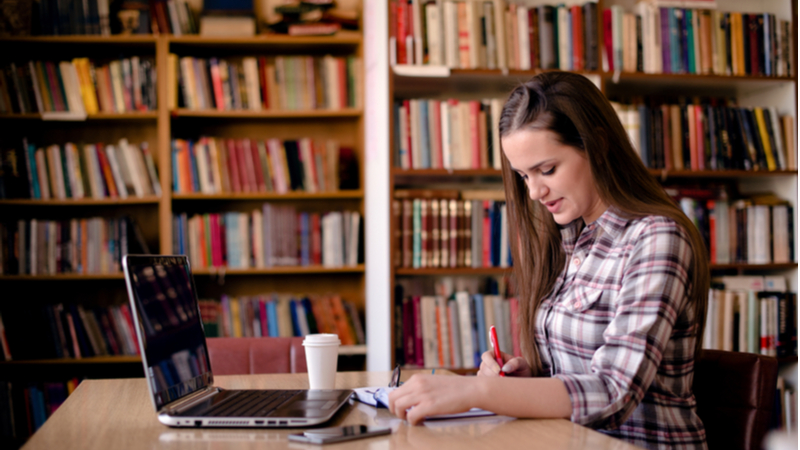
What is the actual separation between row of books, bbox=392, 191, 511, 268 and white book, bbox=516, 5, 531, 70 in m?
0.55

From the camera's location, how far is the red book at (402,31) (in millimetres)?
2488

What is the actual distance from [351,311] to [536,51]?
4.54ft

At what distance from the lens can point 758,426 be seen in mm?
1120

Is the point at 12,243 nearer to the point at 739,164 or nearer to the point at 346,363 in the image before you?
the point at 346,363

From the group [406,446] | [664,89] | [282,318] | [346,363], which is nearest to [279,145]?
[282,318]

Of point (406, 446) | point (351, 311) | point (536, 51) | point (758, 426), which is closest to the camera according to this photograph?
point (406, 446)

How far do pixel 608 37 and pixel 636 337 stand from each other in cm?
193

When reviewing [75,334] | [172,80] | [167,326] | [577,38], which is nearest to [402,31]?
[577,38]

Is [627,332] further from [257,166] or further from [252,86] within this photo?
[252,86]

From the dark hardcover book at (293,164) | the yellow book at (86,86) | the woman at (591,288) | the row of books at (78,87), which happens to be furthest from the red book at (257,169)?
the woman at (591,288)

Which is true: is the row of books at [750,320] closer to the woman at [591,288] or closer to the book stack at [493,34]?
the book stack at [493,34]

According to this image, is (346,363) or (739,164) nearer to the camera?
(739,164)

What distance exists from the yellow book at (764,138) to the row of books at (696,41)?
0.54 feet

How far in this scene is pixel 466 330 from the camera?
8.42 feet
